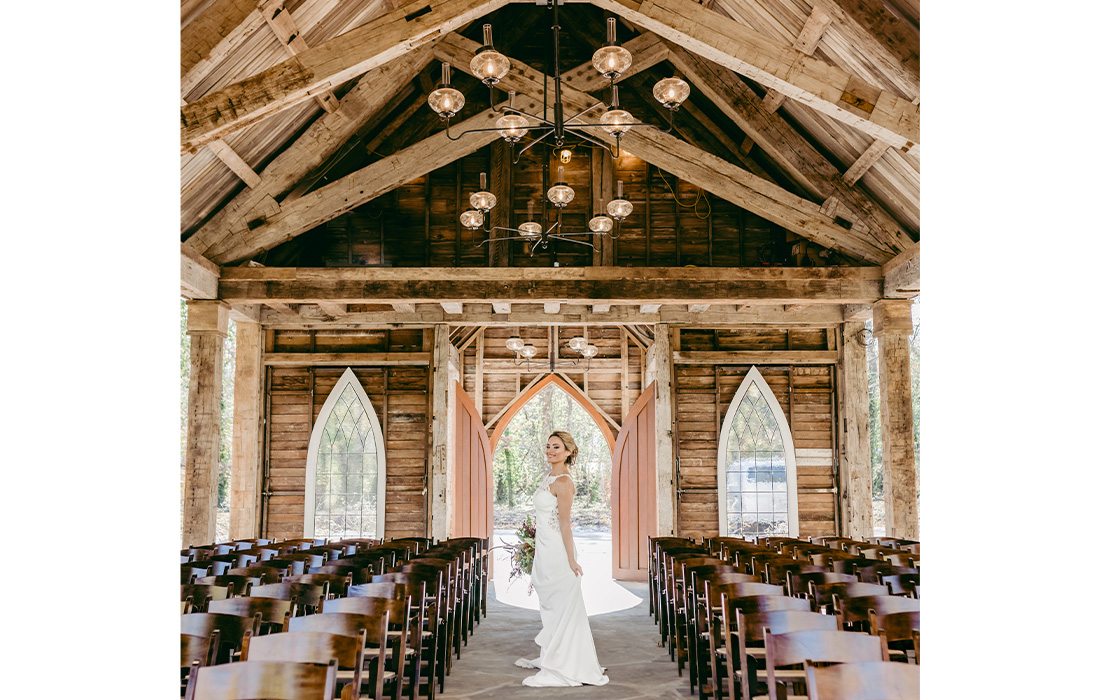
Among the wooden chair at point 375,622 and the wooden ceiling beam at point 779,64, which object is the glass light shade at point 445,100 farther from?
the wooden chair at point 375,622

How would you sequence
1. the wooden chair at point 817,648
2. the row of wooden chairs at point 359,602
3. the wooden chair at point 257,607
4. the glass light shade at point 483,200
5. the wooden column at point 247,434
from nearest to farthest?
the wooden chair at point 817,648 < the row of wooden chairs at point 359,602 < the wooden chair at point 257,607 < the glass light shade at point 483,200 < the wooden column at point 247,434

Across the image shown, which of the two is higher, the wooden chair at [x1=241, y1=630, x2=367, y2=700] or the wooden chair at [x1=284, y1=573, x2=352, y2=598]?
the wooden chair at [x1=241, y1=630, x2=367, y2=700]

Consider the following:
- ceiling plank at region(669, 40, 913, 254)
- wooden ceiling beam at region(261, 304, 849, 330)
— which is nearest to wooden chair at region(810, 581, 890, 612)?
ceiling plank at region(669, 40, 913, 254)

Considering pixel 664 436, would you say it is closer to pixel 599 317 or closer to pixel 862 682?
pixel 599 317

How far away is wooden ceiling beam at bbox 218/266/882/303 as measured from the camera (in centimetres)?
990

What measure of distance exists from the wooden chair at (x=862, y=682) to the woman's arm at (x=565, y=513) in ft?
12.3

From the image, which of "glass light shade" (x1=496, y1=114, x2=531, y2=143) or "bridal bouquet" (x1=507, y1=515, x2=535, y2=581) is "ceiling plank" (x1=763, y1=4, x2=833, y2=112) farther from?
"bridal bouquet" (x1=507, y1=515, x2=535, y2=581)

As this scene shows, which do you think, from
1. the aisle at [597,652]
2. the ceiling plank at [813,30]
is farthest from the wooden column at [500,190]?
the aisle at [597,652]

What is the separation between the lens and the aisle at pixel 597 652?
20.3 feet

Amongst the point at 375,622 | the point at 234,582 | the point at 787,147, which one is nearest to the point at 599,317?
the point at 787,147

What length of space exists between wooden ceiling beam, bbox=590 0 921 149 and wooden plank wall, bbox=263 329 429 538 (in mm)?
7318

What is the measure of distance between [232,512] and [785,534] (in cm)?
812
